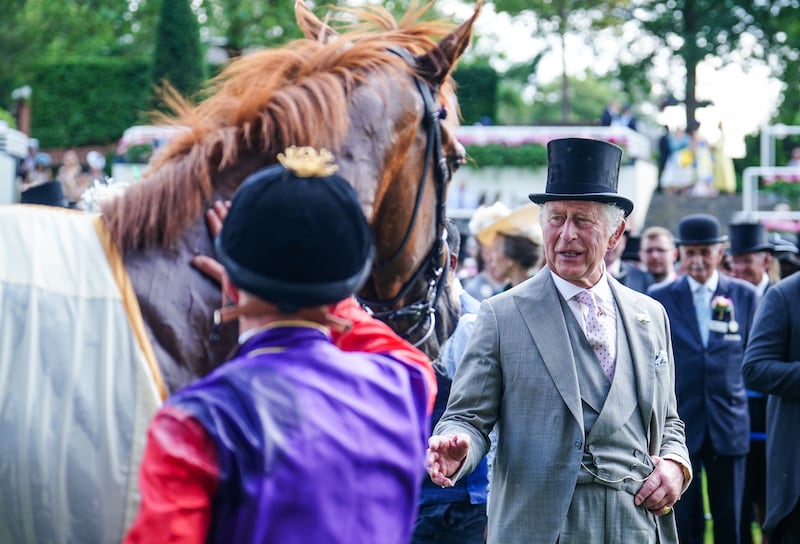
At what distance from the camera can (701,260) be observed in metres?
6.94

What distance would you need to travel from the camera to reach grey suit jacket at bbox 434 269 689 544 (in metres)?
3.40

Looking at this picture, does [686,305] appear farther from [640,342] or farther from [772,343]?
[640,342]

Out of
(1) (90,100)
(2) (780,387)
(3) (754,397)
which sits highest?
(1) (90,100)

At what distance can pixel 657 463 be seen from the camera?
3.53 m

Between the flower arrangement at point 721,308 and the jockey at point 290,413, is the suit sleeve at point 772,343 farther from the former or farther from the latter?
the jockey at point 290,413

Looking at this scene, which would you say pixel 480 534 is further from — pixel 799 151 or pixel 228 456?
pixel 799 151

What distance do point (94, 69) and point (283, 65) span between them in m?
26.6

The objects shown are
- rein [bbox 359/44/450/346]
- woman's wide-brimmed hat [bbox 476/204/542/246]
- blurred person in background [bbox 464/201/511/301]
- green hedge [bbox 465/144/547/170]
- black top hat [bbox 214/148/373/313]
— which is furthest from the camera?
green hedge [bbox 465/144/547/170]

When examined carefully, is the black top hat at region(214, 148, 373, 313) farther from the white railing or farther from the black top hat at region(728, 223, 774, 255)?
the white railing

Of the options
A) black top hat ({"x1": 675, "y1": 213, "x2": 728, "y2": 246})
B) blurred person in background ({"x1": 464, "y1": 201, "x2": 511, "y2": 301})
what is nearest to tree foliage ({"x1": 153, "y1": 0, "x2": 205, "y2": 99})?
blurred person in background ({"x1": 464, "y1": 201, "x2": 511, "y2": 301})

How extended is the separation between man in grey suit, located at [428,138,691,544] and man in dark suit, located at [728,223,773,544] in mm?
3113

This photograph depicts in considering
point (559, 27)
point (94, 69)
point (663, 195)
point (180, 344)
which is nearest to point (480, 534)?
point (180, 344)

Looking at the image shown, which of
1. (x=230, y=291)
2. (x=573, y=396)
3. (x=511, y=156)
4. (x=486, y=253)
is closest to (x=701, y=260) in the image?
(x=486, y=253)

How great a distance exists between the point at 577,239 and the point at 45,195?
3.44 meters
